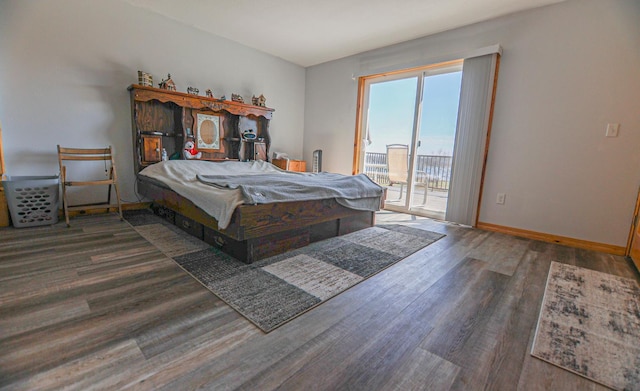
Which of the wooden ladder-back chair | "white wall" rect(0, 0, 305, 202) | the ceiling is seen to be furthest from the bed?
the ceiling

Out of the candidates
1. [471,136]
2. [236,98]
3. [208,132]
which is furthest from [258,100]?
[471,136]

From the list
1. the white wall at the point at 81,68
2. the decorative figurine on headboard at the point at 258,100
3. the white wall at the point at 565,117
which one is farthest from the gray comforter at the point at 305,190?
the decorative figurine on headboard at the point at 258,100

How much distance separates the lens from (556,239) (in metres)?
2.79

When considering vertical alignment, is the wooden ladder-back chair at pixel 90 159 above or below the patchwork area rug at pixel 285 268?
above

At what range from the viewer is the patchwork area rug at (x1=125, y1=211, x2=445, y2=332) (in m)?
1.45

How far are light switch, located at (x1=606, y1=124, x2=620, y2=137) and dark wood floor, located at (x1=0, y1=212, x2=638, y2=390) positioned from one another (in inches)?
64.1

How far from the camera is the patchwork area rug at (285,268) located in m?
1.45

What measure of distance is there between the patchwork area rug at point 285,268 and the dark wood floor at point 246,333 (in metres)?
0.08

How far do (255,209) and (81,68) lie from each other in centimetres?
277

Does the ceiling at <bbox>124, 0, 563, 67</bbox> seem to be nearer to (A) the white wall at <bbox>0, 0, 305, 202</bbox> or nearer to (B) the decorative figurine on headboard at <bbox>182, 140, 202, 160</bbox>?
(A) the white wall at <bbox>0, 0, 305, 202</bbox>

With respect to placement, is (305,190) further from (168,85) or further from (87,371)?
(168,85)

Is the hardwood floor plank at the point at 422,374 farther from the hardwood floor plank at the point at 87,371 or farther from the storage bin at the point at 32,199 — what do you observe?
the storage bin at the point at 32,199

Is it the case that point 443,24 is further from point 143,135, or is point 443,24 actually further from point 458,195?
point 143,135

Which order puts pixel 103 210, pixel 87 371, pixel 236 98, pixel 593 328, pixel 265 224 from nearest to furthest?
pixel 87 371
pixel 593 328
pixel 265 224
pixel 103 210
pixel 236 98
